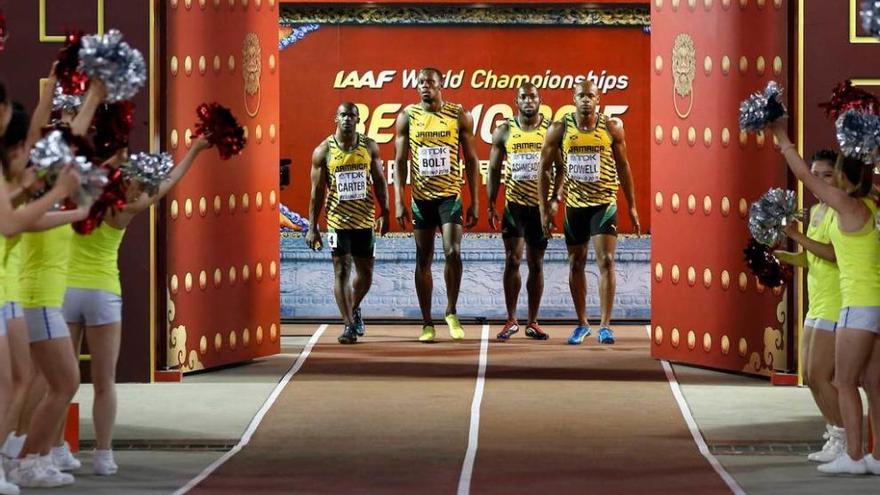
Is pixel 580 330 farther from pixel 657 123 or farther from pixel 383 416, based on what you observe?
pixel 383 416

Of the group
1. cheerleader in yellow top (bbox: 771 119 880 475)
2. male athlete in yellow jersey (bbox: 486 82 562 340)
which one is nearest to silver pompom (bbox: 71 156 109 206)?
cheerleader in yellow top (bbox: 771 119 880 475)

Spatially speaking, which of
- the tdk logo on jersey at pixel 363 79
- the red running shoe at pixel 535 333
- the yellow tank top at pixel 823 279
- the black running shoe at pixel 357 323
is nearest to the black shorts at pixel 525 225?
the red running shoe at pixel 535 333

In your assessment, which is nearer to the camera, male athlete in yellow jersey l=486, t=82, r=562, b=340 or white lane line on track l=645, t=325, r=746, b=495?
white lane line on track l=645, t=325, r=746, b=495

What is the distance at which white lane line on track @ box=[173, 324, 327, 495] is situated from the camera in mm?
9461

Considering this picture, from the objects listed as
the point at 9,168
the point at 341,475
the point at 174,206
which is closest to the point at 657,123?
the point at 174,206

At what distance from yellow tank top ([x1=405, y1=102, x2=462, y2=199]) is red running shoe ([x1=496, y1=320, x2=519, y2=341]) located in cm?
130

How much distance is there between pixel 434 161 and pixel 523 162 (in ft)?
2.64

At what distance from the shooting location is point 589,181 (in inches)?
632

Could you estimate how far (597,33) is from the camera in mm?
18703

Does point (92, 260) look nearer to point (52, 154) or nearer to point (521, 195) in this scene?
point (52, 154)

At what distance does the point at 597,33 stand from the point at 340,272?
4.09 m

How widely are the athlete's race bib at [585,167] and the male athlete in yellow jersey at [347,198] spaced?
162 cm

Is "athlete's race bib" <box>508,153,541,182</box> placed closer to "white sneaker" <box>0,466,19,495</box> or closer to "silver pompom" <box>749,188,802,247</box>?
"silver pompom" <box>749,188,802,247</box>

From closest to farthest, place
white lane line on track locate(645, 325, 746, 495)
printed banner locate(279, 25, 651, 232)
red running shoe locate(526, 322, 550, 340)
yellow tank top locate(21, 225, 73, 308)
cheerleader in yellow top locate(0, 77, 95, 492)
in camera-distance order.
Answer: cheerleader in yellow top locate(0, 77, 95, 492)
yellow tank top locate(21, 225, 73, 308)
white lane line on track locate(645, 325, 746, 495)
red running shoe locate(526, 322, 550, 340)
printed banner locate(279, 25, 651, 232)
